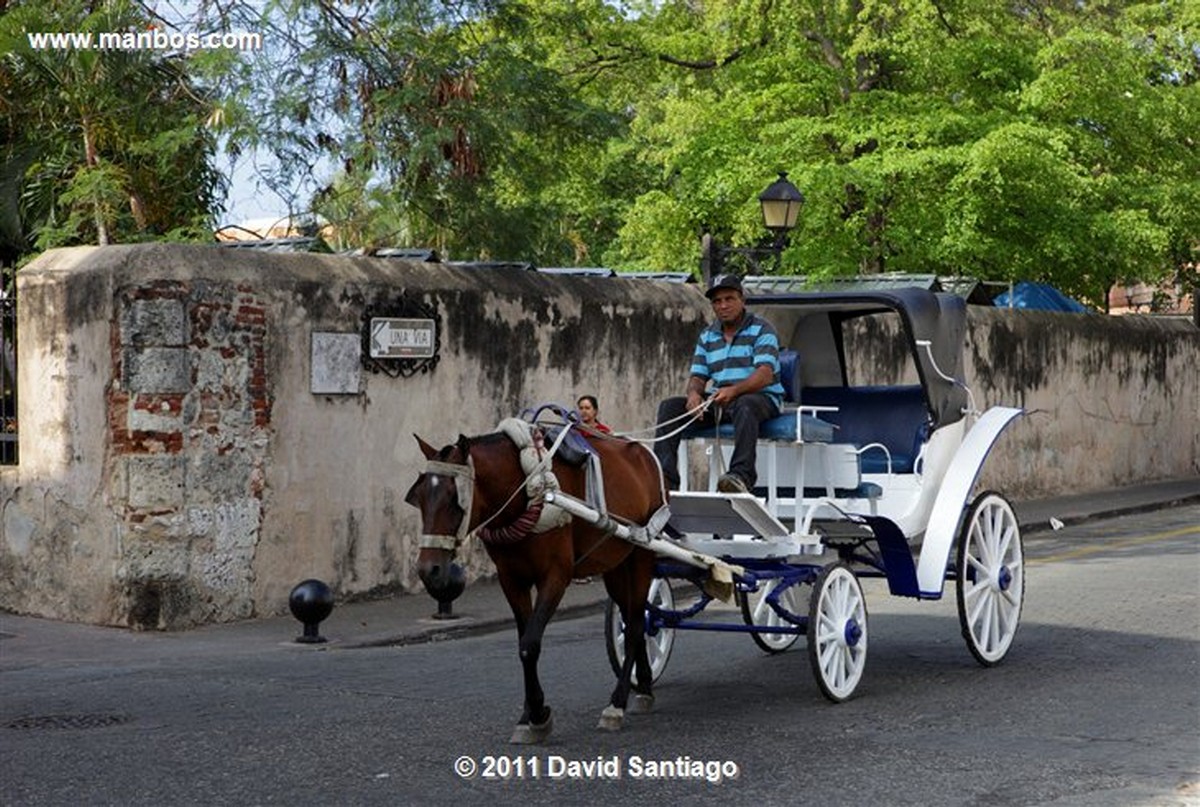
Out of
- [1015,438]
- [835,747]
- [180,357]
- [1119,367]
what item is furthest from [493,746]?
[1119,367]

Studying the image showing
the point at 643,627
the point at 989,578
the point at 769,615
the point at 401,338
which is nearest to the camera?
the point at 643,627

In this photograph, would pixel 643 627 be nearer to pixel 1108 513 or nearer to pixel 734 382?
pixel 734 382

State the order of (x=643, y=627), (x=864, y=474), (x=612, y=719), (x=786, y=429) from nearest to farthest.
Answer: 1. (x=612, y=719)
2. (x=643, y=627)
3. (x=786, y=429)
4. (x=864, y=474)

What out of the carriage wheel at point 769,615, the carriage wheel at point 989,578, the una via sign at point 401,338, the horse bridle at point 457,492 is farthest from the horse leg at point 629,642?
the una via sign at point 401,338

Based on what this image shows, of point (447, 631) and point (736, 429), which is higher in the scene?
point (736, 429)

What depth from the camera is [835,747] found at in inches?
347

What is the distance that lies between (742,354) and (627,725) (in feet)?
7.91

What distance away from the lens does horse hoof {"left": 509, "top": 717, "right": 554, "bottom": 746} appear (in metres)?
8.84

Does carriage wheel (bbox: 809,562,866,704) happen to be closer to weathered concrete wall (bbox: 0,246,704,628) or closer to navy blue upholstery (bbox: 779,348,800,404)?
navy blue upholstery (bbox: 779,348,800,404)

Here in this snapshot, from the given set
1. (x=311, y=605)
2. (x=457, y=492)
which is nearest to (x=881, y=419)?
(x=311, y=605)

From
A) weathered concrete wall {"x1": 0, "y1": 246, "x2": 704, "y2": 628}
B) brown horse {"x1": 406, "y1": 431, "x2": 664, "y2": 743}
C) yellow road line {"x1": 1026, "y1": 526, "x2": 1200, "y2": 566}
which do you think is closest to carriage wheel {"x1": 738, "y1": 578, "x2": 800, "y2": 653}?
brown horse {"x1": 406, "y1": 431, "x2": 664, "y2": 743}

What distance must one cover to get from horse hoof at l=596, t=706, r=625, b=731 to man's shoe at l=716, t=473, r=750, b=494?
1.53 meters

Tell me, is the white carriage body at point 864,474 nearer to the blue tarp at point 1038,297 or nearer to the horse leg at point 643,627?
the horse leg at point 643,627

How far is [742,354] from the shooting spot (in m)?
10.7
